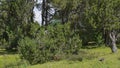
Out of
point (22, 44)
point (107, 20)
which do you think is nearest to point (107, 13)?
point (107, 20)

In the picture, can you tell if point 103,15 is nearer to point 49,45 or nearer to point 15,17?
point 49,45

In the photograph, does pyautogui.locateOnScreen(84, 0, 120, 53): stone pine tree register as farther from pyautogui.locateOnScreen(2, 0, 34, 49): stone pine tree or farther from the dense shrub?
pyautogui.locateOnScreen(2, 0, 34, 49): stone pine tree

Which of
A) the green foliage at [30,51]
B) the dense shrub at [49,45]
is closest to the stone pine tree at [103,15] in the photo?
the dense shrub at [49,45]

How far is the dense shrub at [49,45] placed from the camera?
2898 cm

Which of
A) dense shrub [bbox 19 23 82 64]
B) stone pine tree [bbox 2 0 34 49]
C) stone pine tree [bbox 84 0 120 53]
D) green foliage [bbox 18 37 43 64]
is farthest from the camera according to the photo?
stone pine tree [bbox 2 0 34 49]

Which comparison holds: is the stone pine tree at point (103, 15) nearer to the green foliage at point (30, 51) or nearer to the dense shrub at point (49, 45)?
the dense shrub at point (49, 45)

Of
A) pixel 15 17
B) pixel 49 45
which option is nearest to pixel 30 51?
pixel 49 45

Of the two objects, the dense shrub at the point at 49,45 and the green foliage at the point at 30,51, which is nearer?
the green foliage at the point at 30,51

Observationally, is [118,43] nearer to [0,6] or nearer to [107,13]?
[0,6]

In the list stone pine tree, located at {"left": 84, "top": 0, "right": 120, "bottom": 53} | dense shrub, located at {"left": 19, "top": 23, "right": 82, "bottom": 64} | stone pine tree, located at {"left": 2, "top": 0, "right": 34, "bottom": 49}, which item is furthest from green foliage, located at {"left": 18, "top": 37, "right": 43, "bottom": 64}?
stone pine tree, located at {"left": 2, "top": 0, "right": 34, "bottom": 49}

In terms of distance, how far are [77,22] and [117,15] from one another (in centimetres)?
2418

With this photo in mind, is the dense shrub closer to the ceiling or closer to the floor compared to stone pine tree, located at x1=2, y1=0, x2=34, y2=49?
closer to the floor

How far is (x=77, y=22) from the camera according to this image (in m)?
53.6

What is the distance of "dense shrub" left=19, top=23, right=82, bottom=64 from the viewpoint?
28984 millimetres
